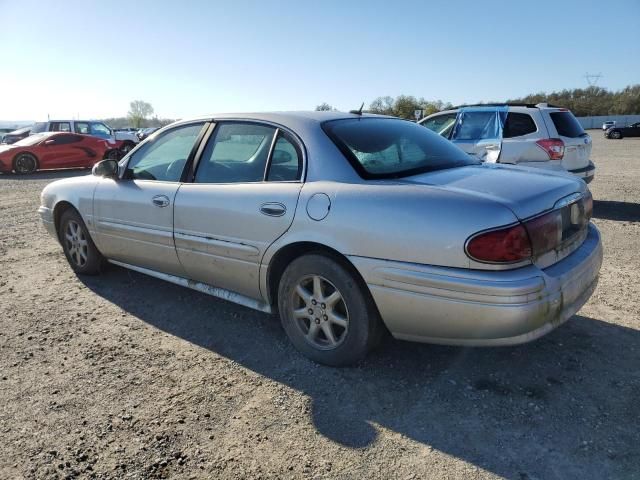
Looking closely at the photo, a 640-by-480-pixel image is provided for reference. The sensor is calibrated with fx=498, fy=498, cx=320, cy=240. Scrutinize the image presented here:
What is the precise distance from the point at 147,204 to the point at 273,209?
1338 mm

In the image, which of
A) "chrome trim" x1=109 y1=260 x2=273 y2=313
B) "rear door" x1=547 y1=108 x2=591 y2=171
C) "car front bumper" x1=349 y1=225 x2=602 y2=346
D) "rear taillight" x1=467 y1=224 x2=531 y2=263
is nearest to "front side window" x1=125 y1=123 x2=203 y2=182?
"chrome trim" x1=109 y1=260 x2=273 y2=313

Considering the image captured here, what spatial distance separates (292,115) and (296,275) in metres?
1.12

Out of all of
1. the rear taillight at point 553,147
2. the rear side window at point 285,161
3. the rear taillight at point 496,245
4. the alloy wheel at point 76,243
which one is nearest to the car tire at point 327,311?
the rear side window at point 285,161

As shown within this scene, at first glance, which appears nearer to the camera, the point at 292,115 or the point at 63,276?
the point at 292,115

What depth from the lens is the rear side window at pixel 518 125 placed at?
→ 774cm

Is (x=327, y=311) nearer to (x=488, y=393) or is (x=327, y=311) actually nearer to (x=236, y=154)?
(x=488, y=393)

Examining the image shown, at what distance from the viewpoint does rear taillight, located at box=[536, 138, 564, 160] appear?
24.5 ft

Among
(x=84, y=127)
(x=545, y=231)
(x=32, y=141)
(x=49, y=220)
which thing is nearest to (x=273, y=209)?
(x=545, y=231)

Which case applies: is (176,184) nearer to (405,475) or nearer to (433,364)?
(433,364)

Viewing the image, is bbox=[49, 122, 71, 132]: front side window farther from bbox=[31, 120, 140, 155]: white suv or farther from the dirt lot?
the dirt lot

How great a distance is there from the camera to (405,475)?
7.01 ft

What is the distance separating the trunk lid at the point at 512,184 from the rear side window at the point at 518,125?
492 centimetres

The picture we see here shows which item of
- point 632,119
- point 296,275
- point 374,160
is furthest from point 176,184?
point 632,119

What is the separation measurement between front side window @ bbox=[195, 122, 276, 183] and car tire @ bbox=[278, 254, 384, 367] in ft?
2.46
